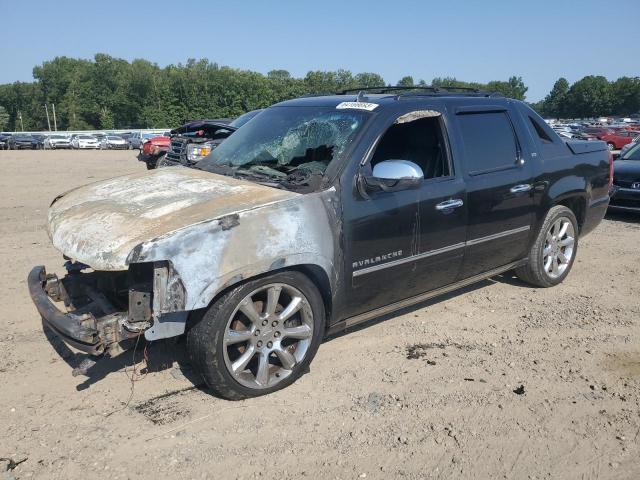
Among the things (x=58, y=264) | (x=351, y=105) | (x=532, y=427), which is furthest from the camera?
(x=58, y=264)

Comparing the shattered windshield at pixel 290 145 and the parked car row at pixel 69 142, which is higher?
the shattered windshield at pixel 290 145

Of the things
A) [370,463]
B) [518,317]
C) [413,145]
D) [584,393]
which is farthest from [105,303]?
[518,317]

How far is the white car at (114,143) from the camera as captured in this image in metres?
45.3

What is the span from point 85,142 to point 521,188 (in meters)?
46.7

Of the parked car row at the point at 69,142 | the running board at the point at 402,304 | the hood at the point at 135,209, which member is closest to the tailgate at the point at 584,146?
the running board at the point at 402,304

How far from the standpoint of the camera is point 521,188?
478cm

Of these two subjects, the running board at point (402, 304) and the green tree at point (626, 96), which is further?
the green tree at point (626, 96)

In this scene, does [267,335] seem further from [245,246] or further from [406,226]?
[406,226]

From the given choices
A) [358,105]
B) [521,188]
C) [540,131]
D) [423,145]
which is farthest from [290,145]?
[540,131]

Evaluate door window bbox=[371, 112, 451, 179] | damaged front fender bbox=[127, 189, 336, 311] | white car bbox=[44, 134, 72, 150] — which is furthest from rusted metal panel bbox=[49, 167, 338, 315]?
white car bbox=[44, 134, 72, 150]

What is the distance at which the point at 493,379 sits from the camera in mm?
3717

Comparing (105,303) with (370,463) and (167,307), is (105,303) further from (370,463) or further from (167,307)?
(370,463)

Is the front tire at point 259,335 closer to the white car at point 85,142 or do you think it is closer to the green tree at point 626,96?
the white car at point 85,142

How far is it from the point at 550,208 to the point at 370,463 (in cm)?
349
